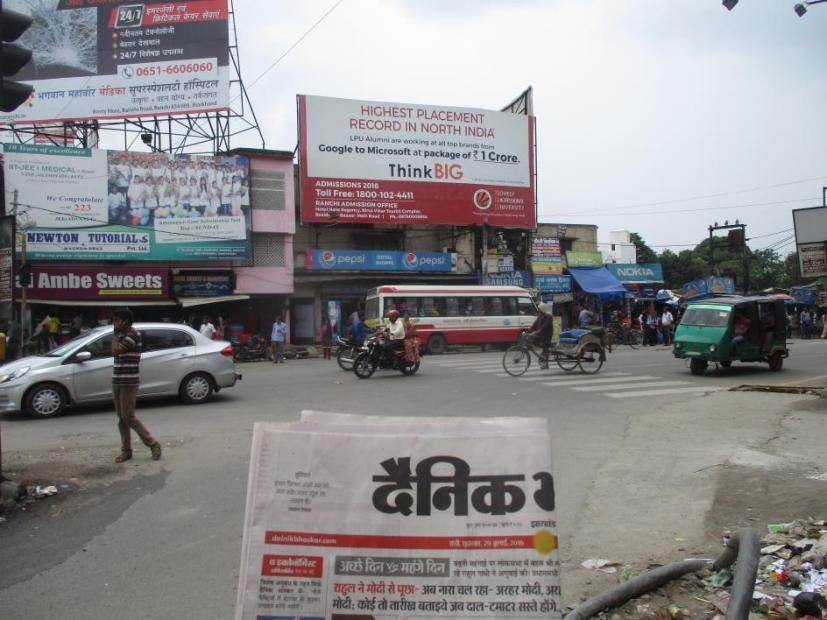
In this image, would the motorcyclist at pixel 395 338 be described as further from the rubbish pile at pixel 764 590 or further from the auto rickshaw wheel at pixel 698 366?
the rubbish pile at pixel 764 590

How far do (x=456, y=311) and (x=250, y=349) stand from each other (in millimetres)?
7618

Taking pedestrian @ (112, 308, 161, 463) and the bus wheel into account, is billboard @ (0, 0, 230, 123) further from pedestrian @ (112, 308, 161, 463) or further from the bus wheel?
pedestrian @ (112, 308, 161, 463)

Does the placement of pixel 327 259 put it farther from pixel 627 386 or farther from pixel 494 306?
pixel 627 386

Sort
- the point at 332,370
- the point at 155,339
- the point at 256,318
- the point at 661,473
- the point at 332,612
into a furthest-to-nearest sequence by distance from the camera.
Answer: the point at 256,318 < the point at 332,370 < the point at 155,339 < the point at 661,473 < the point at 332,612

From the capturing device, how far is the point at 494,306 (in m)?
24.6

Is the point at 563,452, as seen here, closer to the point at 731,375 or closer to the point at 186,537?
the point at 186,537

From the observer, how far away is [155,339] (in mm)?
10969

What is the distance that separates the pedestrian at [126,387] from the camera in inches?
268

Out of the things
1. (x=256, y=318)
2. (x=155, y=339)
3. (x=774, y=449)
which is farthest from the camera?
(x=256, y=318)

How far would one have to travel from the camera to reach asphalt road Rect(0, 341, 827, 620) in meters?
3.83

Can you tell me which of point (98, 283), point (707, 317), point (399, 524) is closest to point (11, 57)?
point (399, 524)

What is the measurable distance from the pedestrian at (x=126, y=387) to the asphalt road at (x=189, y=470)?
0.21 meters

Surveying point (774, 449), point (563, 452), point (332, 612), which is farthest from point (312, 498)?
point (774, 449)

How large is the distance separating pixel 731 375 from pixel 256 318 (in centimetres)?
1805
